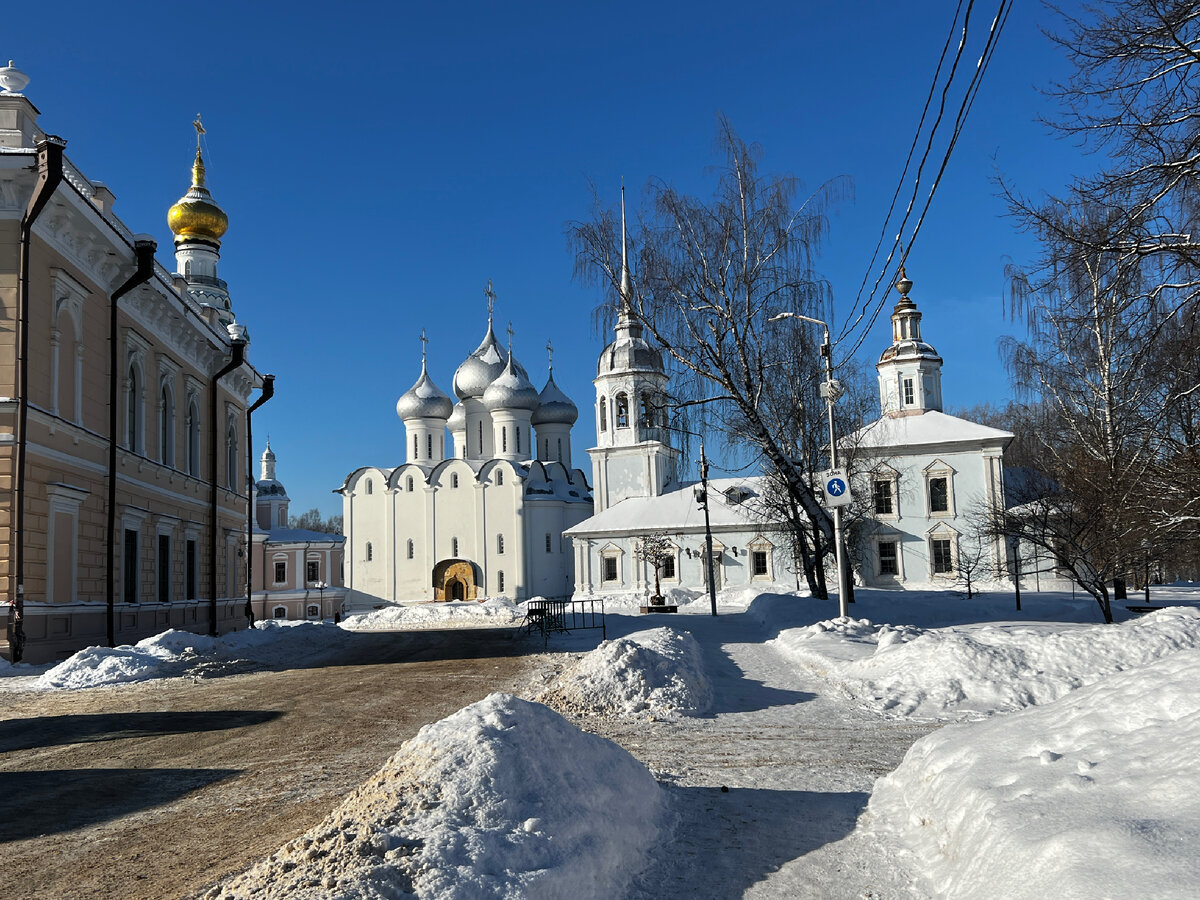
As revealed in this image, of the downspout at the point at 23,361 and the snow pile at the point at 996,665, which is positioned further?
the downspout at the point at 23,361

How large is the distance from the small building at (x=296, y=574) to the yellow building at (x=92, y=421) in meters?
28.1

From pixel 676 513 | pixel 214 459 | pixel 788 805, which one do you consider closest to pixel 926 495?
pixel 676 513

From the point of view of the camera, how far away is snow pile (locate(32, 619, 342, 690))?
1421 cm

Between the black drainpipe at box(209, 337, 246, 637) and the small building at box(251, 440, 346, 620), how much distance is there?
2820cm

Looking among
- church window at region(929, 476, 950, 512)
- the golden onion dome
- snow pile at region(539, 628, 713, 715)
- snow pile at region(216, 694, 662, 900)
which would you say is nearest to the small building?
the golden onion dome

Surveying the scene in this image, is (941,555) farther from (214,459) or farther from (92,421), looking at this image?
(92,421)

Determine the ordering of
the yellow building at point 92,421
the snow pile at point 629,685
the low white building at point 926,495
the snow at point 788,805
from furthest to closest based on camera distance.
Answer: the low white building at point 926,495, the yellow building at point 92,421, the snow pile at point 629,685, the snow at point 788,805

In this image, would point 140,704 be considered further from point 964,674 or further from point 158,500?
point 158,500

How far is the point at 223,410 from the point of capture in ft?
96.7

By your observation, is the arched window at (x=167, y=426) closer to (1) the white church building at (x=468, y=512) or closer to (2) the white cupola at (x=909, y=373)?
(1) the white church building at (x=468, y=512)

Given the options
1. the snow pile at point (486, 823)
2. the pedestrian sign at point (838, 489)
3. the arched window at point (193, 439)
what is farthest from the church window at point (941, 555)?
the snow pile at point (486, 823)

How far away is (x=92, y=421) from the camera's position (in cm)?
1888

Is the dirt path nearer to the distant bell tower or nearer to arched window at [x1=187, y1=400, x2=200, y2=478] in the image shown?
arched window at [x1=187, y1=400, x2=200, y2=478]

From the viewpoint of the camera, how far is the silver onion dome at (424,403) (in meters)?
57.9
